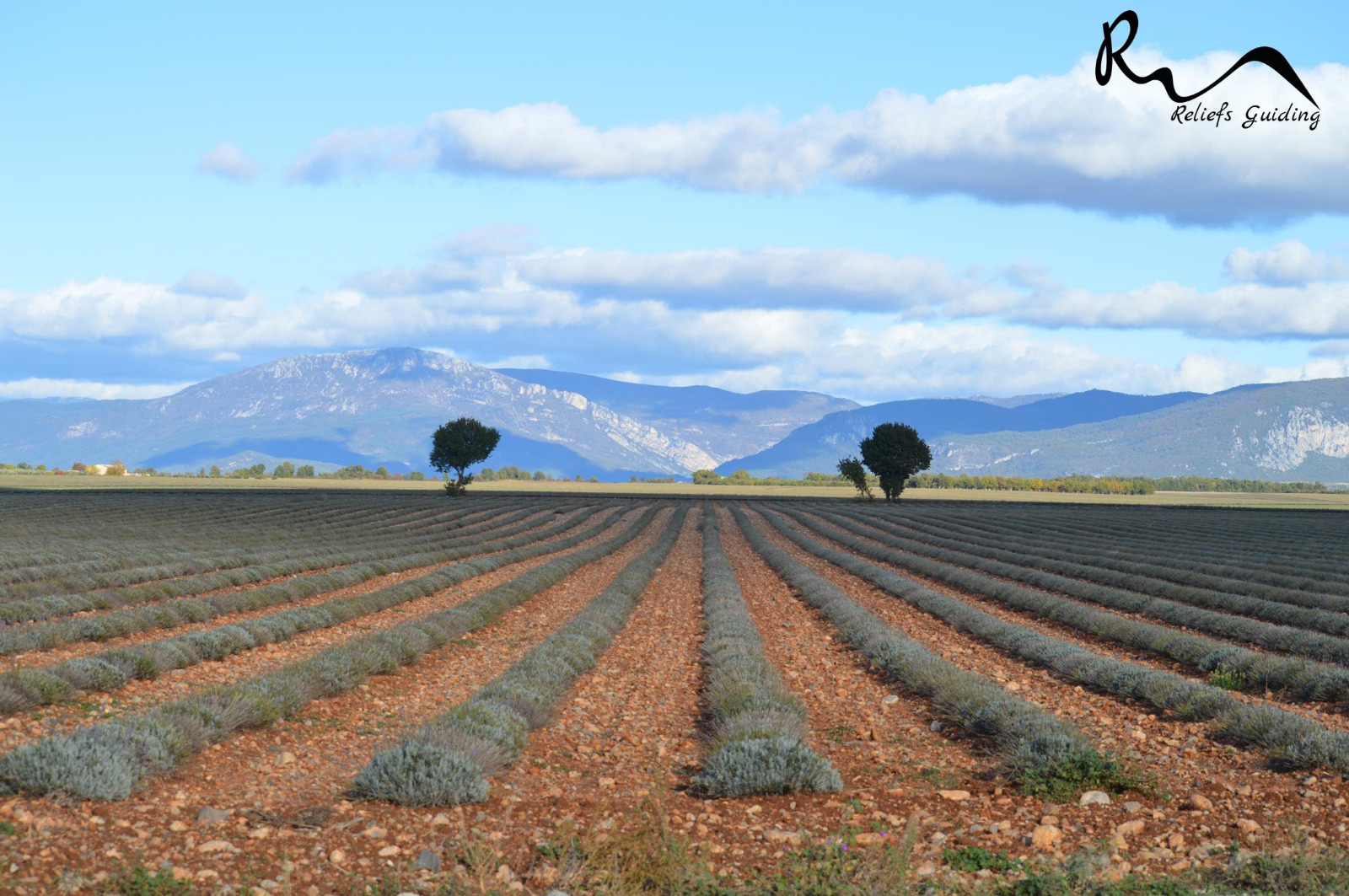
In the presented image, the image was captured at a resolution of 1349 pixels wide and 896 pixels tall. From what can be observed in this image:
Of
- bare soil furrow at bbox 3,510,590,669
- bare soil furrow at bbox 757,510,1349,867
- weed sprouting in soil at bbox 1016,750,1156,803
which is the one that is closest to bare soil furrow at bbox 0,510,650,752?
bare soil furrow at bbox 3,510,590,669

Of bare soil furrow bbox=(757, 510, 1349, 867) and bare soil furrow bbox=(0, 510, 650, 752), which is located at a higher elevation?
bare soil furrow bbox=(0, 510, 650, 752)

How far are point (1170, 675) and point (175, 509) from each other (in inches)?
2569

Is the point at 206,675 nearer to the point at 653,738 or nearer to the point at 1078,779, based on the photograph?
the point at 653,738

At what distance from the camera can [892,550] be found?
141 feet

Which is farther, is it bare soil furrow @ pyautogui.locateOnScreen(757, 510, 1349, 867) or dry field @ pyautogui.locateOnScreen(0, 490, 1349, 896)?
bare soil furrow @ pyautogui.locateOnScreen(757, 510, 1349, 867)

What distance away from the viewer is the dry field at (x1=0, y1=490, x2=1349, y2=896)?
7.36m

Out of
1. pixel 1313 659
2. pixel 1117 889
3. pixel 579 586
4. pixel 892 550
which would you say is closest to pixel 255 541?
pixel 579 586

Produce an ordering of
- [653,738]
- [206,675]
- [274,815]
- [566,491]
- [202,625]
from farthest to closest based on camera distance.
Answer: [566,491], [202,625], [206,675], [653,738], [274,815]

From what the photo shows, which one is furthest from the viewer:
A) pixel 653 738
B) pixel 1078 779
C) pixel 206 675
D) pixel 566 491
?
pixel 566 491

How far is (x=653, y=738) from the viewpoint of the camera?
11.9 metres

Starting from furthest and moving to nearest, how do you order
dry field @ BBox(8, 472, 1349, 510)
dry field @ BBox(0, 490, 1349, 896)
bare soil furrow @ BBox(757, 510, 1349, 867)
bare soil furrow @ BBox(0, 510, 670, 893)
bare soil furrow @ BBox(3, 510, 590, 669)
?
dry field @ BBox(8, 472, 1349, 510) → bare soil furrow @ BBox(3, 510, 590, 669) → bare soil furrow @ BBox(757, 510, 1349, 867) → dry field @ BBox(0, 490, 1349, 896) → bare soil furrow @ BBox(0, 510, 670, 893)

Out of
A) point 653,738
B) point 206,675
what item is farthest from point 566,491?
point 653,738

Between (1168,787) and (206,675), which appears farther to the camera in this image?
(206,675)

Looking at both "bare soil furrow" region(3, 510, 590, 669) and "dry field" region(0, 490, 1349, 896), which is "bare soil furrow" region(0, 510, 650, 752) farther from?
"bare soil furrow" region(3, 510, 590, 669)
